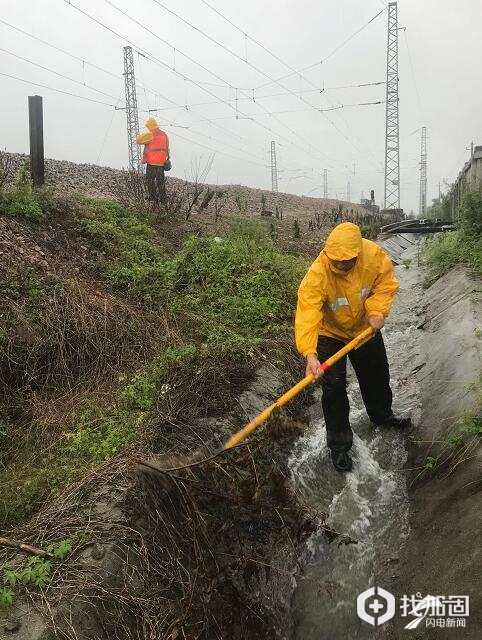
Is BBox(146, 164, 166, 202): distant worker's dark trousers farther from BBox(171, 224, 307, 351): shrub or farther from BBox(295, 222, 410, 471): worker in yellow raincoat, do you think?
BBox(295, 222, 410, 471): worker in yellow raincoat

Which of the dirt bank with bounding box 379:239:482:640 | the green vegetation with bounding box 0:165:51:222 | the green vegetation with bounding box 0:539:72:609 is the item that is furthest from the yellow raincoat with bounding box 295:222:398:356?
the green vegetation with bounding box 0:165:51:222

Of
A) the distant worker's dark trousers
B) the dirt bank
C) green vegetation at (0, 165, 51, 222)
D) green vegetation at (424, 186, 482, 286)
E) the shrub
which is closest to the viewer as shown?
the dirt bank

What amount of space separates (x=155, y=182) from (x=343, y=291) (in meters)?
6.97

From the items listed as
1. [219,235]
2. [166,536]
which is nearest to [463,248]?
[219,235]

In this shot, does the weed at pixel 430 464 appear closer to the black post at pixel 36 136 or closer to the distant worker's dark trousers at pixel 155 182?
the black post at pixel 36 136

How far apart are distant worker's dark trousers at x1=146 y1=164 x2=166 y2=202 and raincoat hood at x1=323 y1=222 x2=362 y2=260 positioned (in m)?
6.58

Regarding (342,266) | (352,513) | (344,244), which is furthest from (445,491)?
(344,244)

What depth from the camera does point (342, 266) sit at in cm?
354

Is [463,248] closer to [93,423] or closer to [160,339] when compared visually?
[160,339]

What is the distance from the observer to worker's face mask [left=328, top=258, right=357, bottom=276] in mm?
3519

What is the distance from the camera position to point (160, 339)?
Result: 210 inches

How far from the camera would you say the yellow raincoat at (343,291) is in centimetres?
346

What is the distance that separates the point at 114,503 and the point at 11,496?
79 centimetres

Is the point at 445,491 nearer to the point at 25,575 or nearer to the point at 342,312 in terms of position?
the point at 342,312
